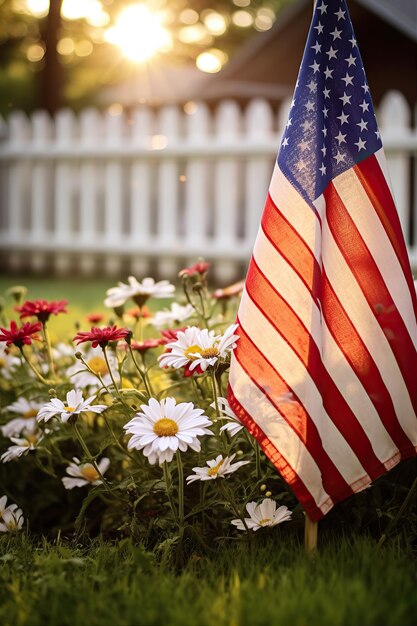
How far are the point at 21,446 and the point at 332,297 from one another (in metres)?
1.01

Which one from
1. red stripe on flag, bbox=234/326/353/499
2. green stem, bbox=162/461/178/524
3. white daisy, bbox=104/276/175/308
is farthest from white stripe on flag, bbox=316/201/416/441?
white daisy, bbox=104/276/175/308

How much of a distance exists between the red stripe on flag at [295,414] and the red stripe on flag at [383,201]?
15.9 inches

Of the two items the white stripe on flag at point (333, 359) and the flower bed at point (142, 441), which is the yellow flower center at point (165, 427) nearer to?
the flower bed at point (142, 441)

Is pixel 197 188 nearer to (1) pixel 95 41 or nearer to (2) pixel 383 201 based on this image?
(2) pixel 383 201

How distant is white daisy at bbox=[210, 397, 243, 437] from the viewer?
194 centimetres

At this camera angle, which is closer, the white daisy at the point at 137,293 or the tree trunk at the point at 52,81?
the white daisy at the point at 137,293

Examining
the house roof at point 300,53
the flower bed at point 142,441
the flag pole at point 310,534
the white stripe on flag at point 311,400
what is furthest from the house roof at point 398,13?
the flag pole at point 310,534

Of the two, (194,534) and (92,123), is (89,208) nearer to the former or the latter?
(92,123)

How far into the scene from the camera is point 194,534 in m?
1.97

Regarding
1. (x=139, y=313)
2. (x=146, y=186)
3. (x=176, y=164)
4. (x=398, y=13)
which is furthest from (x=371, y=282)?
(x=398, y=13)

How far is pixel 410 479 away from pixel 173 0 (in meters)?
12.7

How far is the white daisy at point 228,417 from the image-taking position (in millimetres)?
1939

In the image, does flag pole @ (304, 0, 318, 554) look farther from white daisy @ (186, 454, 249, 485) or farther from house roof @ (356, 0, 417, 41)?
house roof @ (356, 0, 417, 41)

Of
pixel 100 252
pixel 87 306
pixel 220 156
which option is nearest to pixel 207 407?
pixel 87 306
